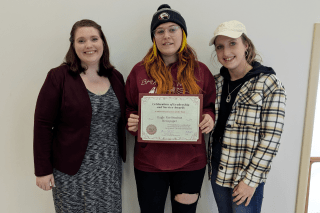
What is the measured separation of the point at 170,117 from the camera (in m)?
1.05

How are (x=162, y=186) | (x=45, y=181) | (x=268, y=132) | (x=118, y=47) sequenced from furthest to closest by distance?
(x=118, y=47)
(x=162, y=186)
(x=45, y=181)
(x=268, y=132)

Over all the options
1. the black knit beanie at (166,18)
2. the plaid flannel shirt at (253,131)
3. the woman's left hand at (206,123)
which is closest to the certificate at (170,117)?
the woman's left hand at (206,123)

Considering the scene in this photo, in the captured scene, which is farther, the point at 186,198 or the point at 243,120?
the point at 186,198

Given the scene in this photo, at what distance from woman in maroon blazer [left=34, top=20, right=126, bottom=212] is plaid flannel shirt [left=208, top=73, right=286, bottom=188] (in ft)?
2.44

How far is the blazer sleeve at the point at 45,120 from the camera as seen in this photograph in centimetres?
108

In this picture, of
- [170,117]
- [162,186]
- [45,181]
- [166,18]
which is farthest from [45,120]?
[166,18]

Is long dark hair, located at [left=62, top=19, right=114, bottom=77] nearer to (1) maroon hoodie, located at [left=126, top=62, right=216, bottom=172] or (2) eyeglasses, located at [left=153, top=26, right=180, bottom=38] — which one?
(1) maroon hoodie, located at [left=126, top=62, right=216, bottom=172]

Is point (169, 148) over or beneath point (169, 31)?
beneath

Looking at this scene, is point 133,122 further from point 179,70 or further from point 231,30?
point 231,30

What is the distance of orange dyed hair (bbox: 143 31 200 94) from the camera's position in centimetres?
115

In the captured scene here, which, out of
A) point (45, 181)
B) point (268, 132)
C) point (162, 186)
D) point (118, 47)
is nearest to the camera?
point (268, 132)

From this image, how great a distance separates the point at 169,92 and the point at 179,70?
0.53ft

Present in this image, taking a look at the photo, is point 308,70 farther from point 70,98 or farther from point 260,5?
point 70,98

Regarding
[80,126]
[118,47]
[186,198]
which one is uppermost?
[118,47]
